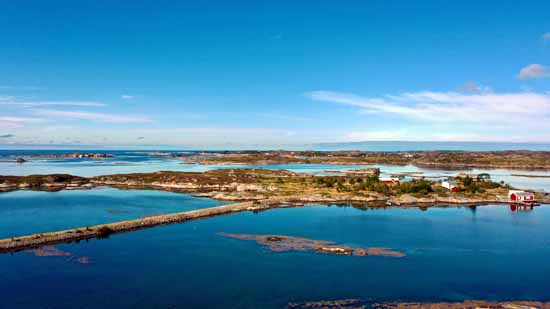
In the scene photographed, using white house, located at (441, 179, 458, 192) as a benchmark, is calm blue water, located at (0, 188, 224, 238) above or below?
below

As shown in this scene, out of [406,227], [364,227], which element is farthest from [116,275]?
[406,227]

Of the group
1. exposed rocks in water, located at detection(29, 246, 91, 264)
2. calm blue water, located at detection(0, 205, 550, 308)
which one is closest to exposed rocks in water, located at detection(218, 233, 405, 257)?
calm blue water, located at detection(0, 205, 550, 308)

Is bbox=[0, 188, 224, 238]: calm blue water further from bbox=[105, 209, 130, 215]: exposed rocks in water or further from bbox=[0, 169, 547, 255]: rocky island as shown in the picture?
bbox=[0, 169, 547, 255]: rocky island

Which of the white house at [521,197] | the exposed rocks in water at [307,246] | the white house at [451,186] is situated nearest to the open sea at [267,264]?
the exposed rocks in water at [307,246]

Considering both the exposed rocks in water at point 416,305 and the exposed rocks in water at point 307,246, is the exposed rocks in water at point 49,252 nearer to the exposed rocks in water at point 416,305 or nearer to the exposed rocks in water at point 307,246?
the exposed rocks in water at point 307,246

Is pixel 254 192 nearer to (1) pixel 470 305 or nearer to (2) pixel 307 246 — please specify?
(2) pixel 307 246

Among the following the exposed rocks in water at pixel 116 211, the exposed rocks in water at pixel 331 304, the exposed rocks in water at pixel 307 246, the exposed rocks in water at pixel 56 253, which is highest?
the exposed rocks in water at pixel 116 211
